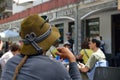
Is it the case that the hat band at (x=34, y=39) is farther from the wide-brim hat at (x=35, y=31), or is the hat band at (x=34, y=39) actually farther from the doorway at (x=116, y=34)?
the doorway at (x=116, y=34)

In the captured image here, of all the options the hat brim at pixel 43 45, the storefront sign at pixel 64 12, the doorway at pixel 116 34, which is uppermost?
the storefront sign at pixel 64 12

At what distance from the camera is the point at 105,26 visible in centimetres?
1684

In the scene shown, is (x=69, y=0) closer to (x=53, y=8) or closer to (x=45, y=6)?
(x=53, y=8)

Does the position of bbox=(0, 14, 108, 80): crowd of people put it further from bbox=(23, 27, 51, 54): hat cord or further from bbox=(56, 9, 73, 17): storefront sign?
bbox=(56, 9, 73, 17): storefront sign

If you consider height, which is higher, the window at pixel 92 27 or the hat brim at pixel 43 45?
the hat brim at pixel 43 45

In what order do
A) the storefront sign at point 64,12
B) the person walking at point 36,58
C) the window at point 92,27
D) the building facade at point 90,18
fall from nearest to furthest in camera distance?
1. the person walking at point 36,58
2. the building facade at point 90,18
3. the window at point 92,27
4. the storefront sign at point 64,12

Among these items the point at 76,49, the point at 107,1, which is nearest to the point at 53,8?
the point at 76,49

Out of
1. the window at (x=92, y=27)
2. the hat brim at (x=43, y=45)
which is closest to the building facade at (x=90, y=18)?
the window at (x=92, y=27)

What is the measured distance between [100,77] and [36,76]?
3646 millimetres

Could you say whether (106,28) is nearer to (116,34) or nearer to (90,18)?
(116,34)

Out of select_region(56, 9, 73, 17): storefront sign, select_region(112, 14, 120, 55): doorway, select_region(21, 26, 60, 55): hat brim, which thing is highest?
select_region(56, 9, 73, 17): storefront sign

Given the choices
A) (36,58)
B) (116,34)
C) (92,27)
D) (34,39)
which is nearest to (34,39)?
(34,39)

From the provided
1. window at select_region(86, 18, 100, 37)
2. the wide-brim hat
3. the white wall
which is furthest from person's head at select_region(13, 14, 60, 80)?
window at select_region(86, 18, 100, 37)

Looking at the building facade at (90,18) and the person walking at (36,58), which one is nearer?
the person walking at (36,58)
